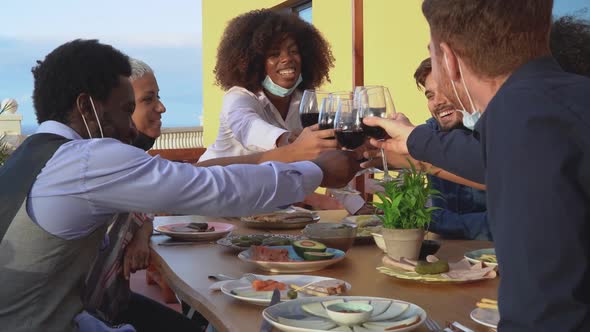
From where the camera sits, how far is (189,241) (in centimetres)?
285

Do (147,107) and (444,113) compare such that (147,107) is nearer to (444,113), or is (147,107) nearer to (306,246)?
(444,113)

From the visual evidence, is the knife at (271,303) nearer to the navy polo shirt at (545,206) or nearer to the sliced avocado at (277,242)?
the navy polo shirt at (545,206)

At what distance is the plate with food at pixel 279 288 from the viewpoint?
176 centimetres

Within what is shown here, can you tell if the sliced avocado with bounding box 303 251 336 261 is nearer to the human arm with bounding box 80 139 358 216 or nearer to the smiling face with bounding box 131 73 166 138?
the human arm with bounding box 80 139 358 216

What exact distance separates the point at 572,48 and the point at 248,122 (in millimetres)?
1627

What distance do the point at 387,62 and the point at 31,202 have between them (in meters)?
6.19

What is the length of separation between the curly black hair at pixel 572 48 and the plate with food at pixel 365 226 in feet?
3.17

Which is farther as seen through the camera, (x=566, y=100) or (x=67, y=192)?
(x=67, y=192)

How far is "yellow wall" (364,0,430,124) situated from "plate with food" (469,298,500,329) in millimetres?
5508

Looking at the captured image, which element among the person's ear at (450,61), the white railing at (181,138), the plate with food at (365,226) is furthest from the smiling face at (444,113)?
the white railing at (181,138)

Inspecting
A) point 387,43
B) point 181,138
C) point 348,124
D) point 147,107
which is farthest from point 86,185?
point 181,138

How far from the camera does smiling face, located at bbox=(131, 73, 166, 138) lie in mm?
3709

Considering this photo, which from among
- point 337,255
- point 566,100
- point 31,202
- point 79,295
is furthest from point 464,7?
point 79,295

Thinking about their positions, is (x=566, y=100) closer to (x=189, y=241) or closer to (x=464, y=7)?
(x=464, y=7)
